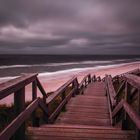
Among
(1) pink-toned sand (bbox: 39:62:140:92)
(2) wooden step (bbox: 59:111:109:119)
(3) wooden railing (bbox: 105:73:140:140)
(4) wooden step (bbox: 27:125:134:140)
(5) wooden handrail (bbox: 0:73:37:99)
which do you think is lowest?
(1) pink-toned sand (bbox: 39:62:140:92)

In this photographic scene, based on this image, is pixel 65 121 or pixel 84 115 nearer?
pixel 65 121

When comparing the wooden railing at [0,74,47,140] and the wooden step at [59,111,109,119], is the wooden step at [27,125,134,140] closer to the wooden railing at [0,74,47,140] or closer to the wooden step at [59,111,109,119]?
the wooden railing at [0,74,47,140]

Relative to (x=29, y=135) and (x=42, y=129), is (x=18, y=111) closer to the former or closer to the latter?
(x=29, y=135)

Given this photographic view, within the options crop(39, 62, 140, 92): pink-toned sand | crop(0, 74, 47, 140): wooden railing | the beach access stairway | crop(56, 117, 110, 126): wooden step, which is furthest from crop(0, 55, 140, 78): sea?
crop(0, 74, 47, 140): wooden railing

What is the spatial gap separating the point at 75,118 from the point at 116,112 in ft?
5.25

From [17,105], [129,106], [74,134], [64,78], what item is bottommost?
[64,78]

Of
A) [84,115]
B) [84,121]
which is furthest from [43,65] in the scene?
[84,121]

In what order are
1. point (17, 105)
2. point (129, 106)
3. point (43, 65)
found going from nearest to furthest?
point (17, 105)
point (129, 106)
point (43, 65)

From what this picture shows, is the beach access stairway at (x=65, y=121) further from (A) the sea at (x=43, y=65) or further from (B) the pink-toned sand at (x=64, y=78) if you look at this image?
(A) the sea at (x=43, y=65)

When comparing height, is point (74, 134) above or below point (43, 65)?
below

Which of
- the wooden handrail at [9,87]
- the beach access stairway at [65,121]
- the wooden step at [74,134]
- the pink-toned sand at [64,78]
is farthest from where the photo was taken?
the pink-toned sand at [64,78]

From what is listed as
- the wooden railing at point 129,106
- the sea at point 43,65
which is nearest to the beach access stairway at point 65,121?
the wooden railing at point 129,106

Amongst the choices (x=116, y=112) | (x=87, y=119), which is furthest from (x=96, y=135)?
(x=87, y=119)

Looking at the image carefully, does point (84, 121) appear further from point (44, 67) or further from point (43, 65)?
point (43, 65)
